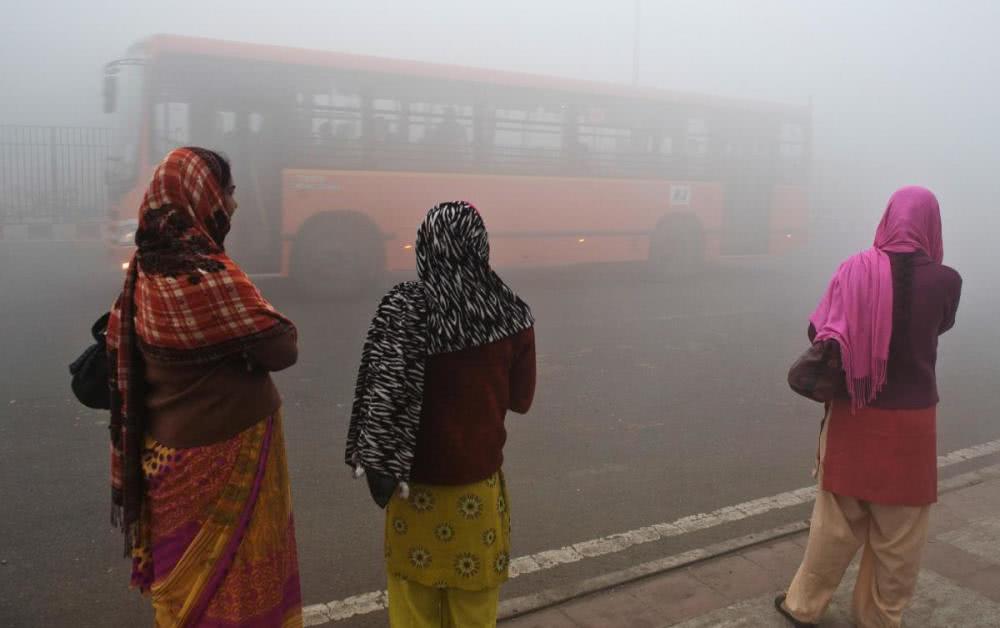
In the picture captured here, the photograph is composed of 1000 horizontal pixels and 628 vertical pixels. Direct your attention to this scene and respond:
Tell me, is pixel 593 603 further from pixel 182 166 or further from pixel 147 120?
pixel 147 120

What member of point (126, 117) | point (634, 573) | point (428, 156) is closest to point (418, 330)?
point (634, 573)

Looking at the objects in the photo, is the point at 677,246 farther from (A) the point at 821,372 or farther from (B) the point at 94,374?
(B) the point at 94,374

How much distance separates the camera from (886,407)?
2.86 metres

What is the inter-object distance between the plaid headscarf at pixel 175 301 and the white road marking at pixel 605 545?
1.17 metres

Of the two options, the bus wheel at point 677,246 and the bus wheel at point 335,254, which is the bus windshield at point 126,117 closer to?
the bus wheel at point 335,254

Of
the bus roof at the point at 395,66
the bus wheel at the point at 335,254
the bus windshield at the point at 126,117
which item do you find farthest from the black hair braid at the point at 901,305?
the bus windshield at the point at 126,117

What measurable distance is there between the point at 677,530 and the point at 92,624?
252 cm

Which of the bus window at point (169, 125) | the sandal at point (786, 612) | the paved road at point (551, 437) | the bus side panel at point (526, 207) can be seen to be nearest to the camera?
A: the sandal at point (786, 612)

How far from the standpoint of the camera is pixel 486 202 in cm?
1205

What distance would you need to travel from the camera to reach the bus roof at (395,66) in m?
10.1

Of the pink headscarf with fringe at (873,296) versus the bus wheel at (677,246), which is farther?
the bus wheel at (677,246)

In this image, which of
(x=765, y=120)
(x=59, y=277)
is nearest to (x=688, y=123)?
(x=765, y=120)

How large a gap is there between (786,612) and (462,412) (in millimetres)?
1691

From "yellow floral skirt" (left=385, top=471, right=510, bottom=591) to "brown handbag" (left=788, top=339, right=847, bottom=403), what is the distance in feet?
3.91
